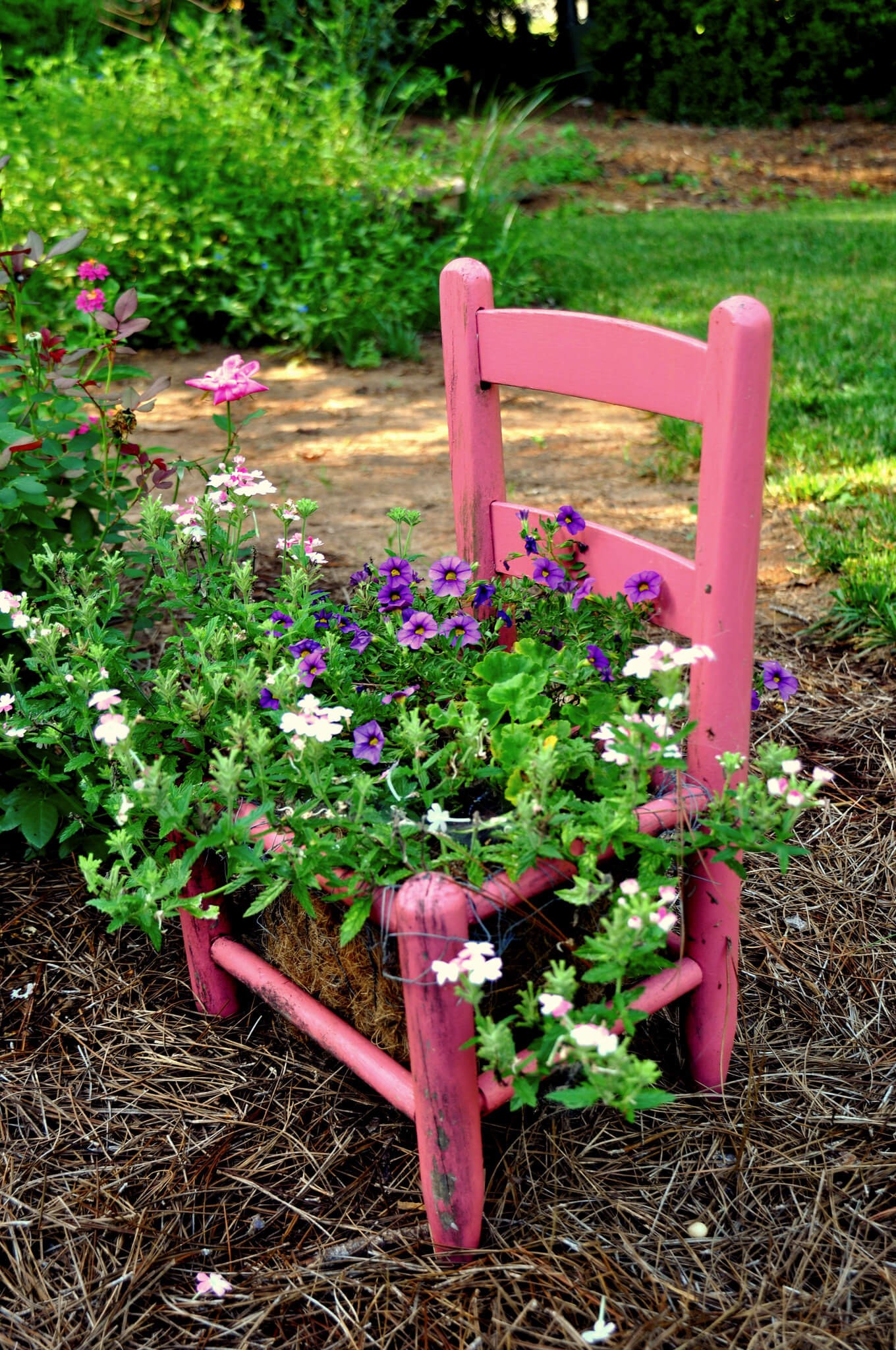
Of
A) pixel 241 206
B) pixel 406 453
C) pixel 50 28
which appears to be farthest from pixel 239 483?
pixel 50 28

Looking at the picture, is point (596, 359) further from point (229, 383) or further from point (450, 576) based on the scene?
point (229, 383)

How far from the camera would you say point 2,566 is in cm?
203

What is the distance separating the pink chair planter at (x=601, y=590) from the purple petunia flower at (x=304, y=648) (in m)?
0.22

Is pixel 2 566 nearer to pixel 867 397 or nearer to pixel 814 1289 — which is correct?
pixel 814 1289

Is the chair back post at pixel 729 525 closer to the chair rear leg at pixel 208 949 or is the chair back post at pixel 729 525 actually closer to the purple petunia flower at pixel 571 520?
the purple petunia flower at pixel 571 520

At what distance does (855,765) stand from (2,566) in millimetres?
1692

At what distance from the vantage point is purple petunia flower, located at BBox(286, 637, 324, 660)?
1.50 m

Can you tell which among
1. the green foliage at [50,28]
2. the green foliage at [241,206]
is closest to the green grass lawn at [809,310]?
the green foliage at [241,206]

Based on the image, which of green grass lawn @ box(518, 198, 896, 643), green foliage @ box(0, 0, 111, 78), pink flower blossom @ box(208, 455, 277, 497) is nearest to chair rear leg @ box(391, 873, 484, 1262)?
pink flower blossom @ box(208, 455, 277, 497)

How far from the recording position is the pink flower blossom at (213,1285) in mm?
1323

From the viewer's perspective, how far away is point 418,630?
1540 mm

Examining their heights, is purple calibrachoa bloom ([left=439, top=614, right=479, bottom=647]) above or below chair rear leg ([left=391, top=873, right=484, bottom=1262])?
above

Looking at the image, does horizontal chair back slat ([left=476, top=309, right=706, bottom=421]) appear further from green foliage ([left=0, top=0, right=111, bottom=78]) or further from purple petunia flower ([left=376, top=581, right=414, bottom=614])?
green foliage ([left=0, top=0, right=111, bottom=78])

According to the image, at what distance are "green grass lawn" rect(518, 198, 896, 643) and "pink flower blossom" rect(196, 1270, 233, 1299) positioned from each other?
1926 millimetres
